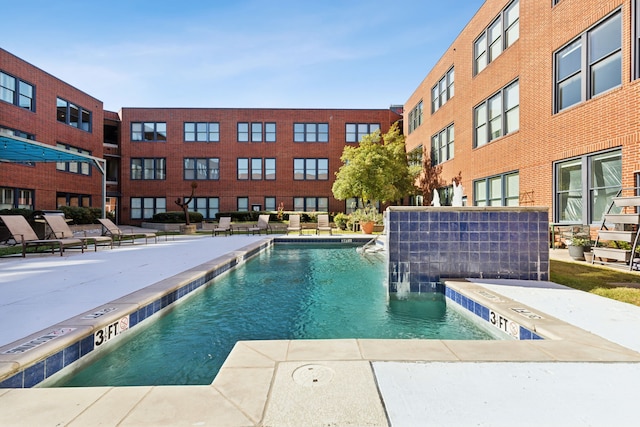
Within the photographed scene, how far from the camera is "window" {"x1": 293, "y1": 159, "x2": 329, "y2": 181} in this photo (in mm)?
27016

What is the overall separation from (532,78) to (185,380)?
12798mm

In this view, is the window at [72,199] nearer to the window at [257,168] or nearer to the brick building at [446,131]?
the brick building at [446,131]

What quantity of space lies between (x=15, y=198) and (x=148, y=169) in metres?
10.2

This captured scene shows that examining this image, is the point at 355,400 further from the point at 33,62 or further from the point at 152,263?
the point at 33,62

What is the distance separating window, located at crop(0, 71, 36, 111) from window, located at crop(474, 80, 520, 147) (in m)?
23.0

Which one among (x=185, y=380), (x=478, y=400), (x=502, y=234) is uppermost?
(x=502, y=234)

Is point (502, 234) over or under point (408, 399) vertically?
over

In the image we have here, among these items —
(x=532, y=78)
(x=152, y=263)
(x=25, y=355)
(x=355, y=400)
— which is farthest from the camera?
(x=532, y=78)

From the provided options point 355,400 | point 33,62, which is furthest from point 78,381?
point 33,62

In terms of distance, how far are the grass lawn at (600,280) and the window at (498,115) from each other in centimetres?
703

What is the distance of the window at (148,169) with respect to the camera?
1060 inches

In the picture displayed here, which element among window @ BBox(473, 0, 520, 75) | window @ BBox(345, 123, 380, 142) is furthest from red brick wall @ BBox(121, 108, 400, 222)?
→ window @ BBox(473, 0, 520, 75)

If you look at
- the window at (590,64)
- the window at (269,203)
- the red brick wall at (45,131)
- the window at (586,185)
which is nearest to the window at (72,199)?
the red brick wall at (45,131)

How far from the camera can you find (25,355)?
2.50 metres
